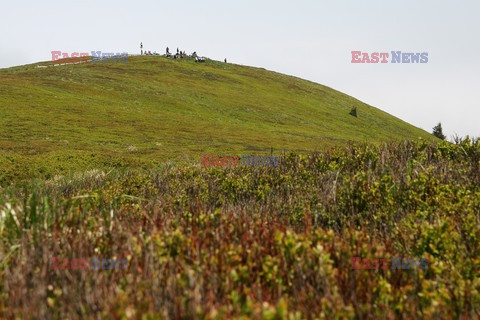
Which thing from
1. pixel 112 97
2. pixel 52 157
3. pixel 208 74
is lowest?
pixel 52 157

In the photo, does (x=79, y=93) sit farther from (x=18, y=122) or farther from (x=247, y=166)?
(x=247, y=166)

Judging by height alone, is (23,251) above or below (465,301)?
above

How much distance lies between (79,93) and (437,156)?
2429 inches

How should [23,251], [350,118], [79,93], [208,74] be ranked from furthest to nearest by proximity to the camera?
1. [208,74]
2. [350,118]
3. [79,93]
4. [23,251]

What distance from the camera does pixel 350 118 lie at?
8931 cm

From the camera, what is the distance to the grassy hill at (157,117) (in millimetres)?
31516

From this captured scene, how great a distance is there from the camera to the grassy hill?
31.5 metres

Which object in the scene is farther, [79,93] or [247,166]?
[79,93]

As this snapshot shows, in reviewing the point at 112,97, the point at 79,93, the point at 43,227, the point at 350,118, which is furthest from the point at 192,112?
the point at 43,227

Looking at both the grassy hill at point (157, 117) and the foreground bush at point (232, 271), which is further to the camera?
the grassy hill at point (157, 117)

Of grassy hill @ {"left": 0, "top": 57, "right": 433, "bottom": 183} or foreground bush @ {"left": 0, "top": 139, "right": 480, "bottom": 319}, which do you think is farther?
grassy hill @ {"left": 0, "top": 57, "right": 433, "bottom": 183}

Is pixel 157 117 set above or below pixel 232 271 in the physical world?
above

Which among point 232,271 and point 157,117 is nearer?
point 232,271

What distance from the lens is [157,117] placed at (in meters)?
56.8
